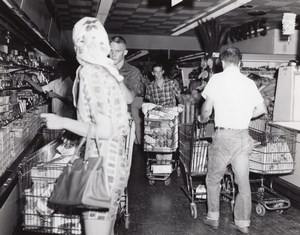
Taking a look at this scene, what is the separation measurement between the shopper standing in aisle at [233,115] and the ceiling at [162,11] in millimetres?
4394

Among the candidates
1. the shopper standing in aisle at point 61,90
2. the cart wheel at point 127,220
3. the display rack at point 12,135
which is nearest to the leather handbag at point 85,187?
the display rack at point 12,135

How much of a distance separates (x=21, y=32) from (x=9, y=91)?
1302 mm

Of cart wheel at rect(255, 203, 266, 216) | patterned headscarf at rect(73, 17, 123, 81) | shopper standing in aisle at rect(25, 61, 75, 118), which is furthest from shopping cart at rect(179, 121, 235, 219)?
shopper standing in aisle at rect(25, 61, 75, 118)

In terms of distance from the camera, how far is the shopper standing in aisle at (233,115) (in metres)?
3.80

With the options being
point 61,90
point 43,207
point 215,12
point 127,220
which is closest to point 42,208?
point 43,207

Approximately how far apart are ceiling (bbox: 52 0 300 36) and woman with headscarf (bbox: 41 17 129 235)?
18.9 feet

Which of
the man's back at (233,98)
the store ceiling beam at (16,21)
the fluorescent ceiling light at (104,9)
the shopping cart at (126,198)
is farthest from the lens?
the fluorescent ceiling light at (104,9)

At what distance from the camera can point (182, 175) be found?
21.4 feet

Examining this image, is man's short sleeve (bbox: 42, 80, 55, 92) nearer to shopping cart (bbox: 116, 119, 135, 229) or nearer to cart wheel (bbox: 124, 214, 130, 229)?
shopping cart (bbox: 116, 119, 135, 229)

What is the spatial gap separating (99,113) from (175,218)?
2796 millimetres

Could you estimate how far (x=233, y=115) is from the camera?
3.80 metres

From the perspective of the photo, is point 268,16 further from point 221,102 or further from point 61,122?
point 61,122

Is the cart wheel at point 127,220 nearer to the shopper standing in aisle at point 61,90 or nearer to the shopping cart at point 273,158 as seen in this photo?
the shopping cart at point 273,158

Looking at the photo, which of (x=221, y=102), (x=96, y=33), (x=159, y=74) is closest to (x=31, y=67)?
(x=159, y=74)
